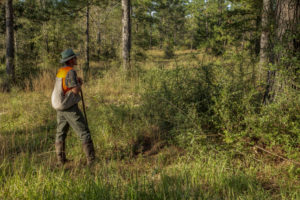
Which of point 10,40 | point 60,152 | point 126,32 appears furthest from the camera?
point 126,32

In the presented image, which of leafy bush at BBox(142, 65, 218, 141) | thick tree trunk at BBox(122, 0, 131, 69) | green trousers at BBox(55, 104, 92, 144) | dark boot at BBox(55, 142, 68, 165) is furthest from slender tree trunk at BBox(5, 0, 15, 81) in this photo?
leafy bush at BBox(142, 65, 218, 141)

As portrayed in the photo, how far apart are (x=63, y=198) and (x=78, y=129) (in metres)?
1.40

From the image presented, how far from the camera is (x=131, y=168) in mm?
3400

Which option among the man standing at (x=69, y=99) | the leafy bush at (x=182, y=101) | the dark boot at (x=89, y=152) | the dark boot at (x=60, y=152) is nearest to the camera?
the man standing at (x=69, y=99)

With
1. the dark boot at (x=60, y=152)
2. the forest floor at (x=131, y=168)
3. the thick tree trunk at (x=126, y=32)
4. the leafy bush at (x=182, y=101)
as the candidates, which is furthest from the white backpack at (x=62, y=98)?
the thick tree trunk at (x=126, y=32)

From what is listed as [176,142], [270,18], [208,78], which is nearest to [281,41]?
[270,18]

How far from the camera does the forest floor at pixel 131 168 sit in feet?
8.11

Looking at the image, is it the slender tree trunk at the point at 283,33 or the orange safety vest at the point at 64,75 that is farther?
the slender tree trunk at the point at 283,33

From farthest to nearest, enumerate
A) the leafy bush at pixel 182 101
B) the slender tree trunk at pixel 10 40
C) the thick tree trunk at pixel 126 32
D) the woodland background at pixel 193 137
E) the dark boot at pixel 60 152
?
the thick tree trunk at pixel 126 32 → the slender tree trunk at pixel 10 40 → the leafy bush at pixel 182 101 → the dark boot at pixel 60 152 → the woodland background at pixel 193 137

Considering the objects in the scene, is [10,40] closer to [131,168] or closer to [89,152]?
[89,152]

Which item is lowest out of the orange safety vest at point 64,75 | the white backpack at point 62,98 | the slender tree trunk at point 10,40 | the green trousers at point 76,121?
the green trousers at point 76,121

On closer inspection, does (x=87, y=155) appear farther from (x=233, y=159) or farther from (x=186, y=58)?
(x=186, y=58)

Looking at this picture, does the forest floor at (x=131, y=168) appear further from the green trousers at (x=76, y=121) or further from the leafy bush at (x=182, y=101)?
the green trousers at (x=76, y=121)

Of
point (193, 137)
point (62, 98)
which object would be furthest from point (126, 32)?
point (193, 137)
